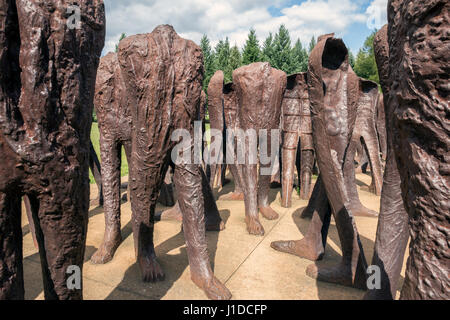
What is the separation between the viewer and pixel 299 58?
39.9 metres

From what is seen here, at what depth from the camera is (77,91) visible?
4.03ft

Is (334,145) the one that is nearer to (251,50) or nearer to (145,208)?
(145,208)

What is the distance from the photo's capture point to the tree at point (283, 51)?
35403 millimetres

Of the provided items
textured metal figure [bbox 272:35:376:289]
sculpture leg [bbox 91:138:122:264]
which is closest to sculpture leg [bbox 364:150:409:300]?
textured metal figure [bbox 272:35:376:289]

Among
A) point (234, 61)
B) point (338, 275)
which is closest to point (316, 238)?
point (338, 275)

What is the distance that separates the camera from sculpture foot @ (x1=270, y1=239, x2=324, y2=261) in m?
3.04

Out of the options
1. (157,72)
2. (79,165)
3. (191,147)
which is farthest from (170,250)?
(79,165)

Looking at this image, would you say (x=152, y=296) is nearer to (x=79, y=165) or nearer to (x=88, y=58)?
(x=79, y=165)

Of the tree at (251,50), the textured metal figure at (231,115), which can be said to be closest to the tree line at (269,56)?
the tree at (251,50)

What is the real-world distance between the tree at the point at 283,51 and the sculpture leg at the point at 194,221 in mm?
35176

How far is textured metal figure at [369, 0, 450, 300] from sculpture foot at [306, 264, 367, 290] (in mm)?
1823

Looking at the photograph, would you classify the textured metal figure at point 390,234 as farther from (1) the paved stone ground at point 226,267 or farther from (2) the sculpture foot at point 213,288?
(2) the sculpture foot at point 213,288

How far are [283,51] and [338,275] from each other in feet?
119

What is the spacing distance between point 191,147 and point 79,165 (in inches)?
48.6
